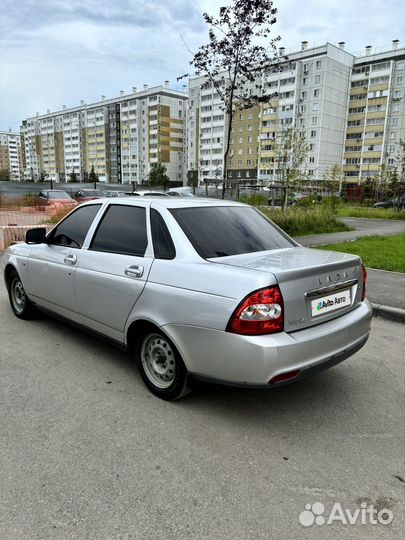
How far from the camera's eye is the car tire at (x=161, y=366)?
10.6 feet

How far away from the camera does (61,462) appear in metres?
2.65

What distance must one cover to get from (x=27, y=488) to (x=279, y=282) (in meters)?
1.98

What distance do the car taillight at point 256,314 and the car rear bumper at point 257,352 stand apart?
0.05 metres

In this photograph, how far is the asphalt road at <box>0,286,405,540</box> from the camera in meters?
2.19

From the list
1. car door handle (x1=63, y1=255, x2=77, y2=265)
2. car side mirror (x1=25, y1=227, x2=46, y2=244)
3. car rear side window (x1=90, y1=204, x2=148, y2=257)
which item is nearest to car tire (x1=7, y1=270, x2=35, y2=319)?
car side mirror (x1=25, y1=227, x2=46, y2=244)

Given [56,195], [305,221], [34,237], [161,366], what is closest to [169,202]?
[161,366]

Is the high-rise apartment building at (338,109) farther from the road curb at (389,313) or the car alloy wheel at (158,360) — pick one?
the car alloy wheel at (158,360)

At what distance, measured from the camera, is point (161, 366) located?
3.48 meters

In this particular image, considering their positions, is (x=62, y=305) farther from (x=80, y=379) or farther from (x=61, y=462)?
(x=61, y=462)

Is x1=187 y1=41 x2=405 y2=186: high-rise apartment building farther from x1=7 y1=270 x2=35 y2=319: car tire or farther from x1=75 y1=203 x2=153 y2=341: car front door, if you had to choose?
x1=75 y1=203 x2=153 y2=341: car front door

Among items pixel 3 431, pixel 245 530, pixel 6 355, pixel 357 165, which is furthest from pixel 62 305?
pixel 357 165

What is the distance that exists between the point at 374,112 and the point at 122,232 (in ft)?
316

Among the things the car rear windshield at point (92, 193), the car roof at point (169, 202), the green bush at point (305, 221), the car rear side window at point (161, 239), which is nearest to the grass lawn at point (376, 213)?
the green bush at point (305, 221)

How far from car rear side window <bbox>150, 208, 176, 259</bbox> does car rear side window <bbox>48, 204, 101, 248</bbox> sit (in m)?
1.02
